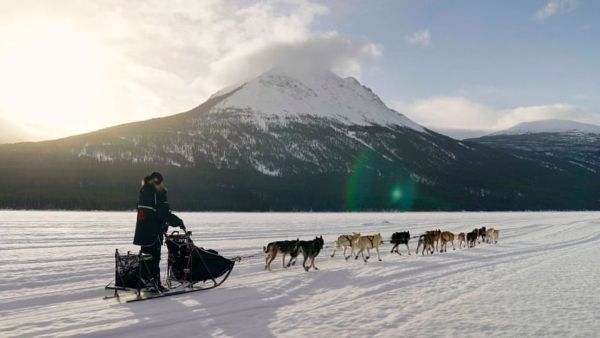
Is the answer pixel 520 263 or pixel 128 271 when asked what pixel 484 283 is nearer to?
pixel 520 263

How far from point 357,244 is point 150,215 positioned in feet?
32.5

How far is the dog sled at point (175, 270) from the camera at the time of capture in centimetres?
1030

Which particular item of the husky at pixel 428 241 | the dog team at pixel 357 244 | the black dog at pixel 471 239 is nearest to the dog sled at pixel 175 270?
the dog team at pixel 357 244

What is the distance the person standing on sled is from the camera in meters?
10.4

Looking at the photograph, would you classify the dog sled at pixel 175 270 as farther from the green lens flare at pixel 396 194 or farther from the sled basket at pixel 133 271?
the green lens flare at pixel 396 194

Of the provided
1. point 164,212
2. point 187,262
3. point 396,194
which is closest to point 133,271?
point 187,262

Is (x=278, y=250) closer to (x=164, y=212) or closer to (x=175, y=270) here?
(x=175, y=270)

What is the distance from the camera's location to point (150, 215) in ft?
34.2

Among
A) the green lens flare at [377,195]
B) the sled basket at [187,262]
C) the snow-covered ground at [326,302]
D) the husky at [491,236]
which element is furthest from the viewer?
the green lens flare at [377,195]

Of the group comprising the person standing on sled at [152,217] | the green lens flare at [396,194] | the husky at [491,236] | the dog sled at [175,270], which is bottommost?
the husky at [491,236]

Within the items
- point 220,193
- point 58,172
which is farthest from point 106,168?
point 220,193

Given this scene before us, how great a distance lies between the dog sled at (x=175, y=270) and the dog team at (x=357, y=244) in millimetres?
3219

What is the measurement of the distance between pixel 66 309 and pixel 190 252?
2958 millimetres

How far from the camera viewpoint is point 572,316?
341 inches
